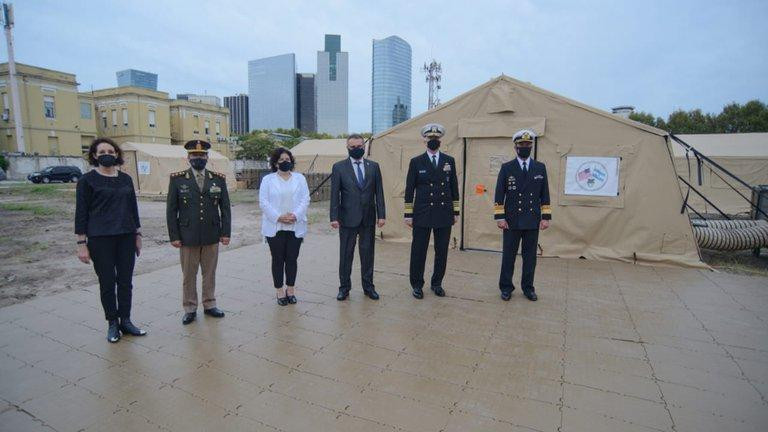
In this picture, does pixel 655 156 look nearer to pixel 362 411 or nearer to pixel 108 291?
pixel 362 411

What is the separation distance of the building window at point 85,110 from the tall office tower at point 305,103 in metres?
74.2

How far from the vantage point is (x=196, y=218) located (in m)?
4.11

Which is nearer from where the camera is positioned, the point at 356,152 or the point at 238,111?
the point at 356,152

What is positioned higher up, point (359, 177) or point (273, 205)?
point (359, 177)

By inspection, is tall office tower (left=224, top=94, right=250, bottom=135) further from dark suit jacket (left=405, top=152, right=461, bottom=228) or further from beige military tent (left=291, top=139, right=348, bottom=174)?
dark suit jacket (left=405, top=152, right=461, bottom=228)

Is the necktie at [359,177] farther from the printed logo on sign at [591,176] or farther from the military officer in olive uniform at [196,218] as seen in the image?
the printed logo on sign at [591,176]

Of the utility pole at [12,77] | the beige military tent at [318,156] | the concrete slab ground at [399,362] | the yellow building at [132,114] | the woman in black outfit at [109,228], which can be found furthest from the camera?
the yellow building at [132,114]

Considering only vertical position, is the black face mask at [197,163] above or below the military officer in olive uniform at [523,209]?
above

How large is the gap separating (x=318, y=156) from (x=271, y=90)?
10408 cm

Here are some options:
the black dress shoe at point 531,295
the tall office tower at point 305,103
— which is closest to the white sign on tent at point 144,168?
the black dress shoe at point 531,295

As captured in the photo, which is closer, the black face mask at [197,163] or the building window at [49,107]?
the black face mask at [197,163]

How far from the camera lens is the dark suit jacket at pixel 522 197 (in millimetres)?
4895

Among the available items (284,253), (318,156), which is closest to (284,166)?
(284,253)

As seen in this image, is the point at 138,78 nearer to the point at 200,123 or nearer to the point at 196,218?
the point at 200,123
